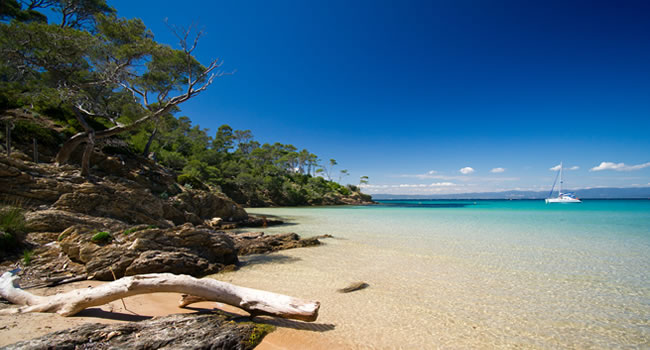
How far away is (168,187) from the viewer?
52.5ft

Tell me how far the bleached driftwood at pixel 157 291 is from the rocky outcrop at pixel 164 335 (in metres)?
0.33

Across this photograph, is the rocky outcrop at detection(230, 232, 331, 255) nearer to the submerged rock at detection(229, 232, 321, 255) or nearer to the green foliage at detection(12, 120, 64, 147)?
the submerged rock at detection(229, 232, 321, 255)

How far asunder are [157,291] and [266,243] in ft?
22.8

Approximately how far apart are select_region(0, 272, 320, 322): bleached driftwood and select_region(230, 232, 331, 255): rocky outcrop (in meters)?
5.86

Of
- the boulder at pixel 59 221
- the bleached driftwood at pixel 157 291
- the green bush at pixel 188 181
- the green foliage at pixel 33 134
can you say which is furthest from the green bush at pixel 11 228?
the green bush at pixel 188 181

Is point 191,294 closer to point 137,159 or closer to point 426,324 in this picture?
point 426,324

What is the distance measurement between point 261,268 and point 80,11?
2754 cm

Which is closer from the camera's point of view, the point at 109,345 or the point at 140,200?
the point at 109,345

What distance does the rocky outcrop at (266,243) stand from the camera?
32.2ft

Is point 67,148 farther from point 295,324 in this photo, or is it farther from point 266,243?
point 295,324

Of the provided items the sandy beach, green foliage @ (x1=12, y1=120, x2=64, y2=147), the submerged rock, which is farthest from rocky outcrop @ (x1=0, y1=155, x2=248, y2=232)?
the sandy beach

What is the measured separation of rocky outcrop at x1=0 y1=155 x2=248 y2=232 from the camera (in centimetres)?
813

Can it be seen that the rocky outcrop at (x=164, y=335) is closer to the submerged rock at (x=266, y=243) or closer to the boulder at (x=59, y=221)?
the submerged rock at (x=266, y=243)

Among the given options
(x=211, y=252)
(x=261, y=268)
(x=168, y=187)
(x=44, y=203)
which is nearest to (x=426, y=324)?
(x=261, y=268)
